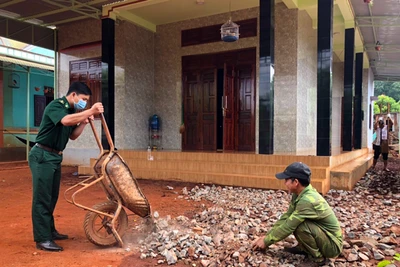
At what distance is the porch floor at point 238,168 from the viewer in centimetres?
596

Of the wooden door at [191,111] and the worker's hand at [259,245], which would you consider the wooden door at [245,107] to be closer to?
the wooden door at [191,111]

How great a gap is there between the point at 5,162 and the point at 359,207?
1117cm

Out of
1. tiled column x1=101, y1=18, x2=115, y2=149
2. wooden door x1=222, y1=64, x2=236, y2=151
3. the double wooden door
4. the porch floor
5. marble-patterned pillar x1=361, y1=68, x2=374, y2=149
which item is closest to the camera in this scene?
the porch floor

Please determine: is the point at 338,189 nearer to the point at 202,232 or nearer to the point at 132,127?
the point at 202,232

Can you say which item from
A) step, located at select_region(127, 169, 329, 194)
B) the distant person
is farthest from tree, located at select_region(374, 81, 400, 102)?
step, located at select_region(127, 169, 329, 194)

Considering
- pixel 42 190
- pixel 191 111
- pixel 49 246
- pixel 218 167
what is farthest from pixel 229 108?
pixel 49 246

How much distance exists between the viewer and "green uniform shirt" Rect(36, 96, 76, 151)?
3098 millimetres

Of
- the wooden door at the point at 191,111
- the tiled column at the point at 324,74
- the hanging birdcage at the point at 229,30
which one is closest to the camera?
the tiled column at the point at 324,74

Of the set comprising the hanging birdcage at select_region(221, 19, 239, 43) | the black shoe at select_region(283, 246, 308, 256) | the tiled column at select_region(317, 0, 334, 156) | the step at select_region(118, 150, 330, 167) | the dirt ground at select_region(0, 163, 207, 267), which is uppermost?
the hanging birdcage at select_region(221, 19, 239, 43)

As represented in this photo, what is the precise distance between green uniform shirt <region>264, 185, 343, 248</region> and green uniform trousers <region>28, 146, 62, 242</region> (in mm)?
2093

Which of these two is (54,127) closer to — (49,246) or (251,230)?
(49,246)

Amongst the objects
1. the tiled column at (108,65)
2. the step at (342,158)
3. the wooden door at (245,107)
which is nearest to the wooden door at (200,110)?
the wooden door at (245,107)

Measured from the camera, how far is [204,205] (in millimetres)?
4980

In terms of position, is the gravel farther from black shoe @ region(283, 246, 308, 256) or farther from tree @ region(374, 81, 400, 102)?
tree @ region(374, 81, 400, 102)
